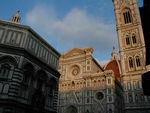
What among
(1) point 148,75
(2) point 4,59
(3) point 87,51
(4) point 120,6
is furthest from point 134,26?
(1) point 148,75

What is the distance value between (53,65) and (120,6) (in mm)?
37127

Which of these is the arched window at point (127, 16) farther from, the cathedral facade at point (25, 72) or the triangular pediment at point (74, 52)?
the cathedral facade at point (25, 72)

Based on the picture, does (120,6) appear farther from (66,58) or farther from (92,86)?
(92,86)

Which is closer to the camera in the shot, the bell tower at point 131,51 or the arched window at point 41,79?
Answer: the arched window at point 41,79

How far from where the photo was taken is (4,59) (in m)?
13.5

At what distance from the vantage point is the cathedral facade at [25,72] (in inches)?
493

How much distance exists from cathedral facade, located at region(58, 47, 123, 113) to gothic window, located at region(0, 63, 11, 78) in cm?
2395

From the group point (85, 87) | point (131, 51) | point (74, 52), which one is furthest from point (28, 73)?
point (131, 51)

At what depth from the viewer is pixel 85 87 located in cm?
3606

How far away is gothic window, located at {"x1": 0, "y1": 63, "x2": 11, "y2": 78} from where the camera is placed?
13.0 m

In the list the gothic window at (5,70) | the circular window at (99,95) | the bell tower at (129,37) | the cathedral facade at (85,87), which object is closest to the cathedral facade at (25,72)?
the gothic window at (5,70)


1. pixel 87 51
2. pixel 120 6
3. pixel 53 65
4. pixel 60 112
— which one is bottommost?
pixel 60 112

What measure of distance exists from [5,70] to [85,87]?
2530 cm

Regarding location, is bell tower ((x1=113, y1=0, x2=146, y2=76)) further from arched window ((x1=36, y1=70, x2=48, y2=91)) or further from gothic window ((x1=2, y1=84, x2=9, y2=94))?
gothic window ((x1=2, y1=84, x2=9, y2=94))
